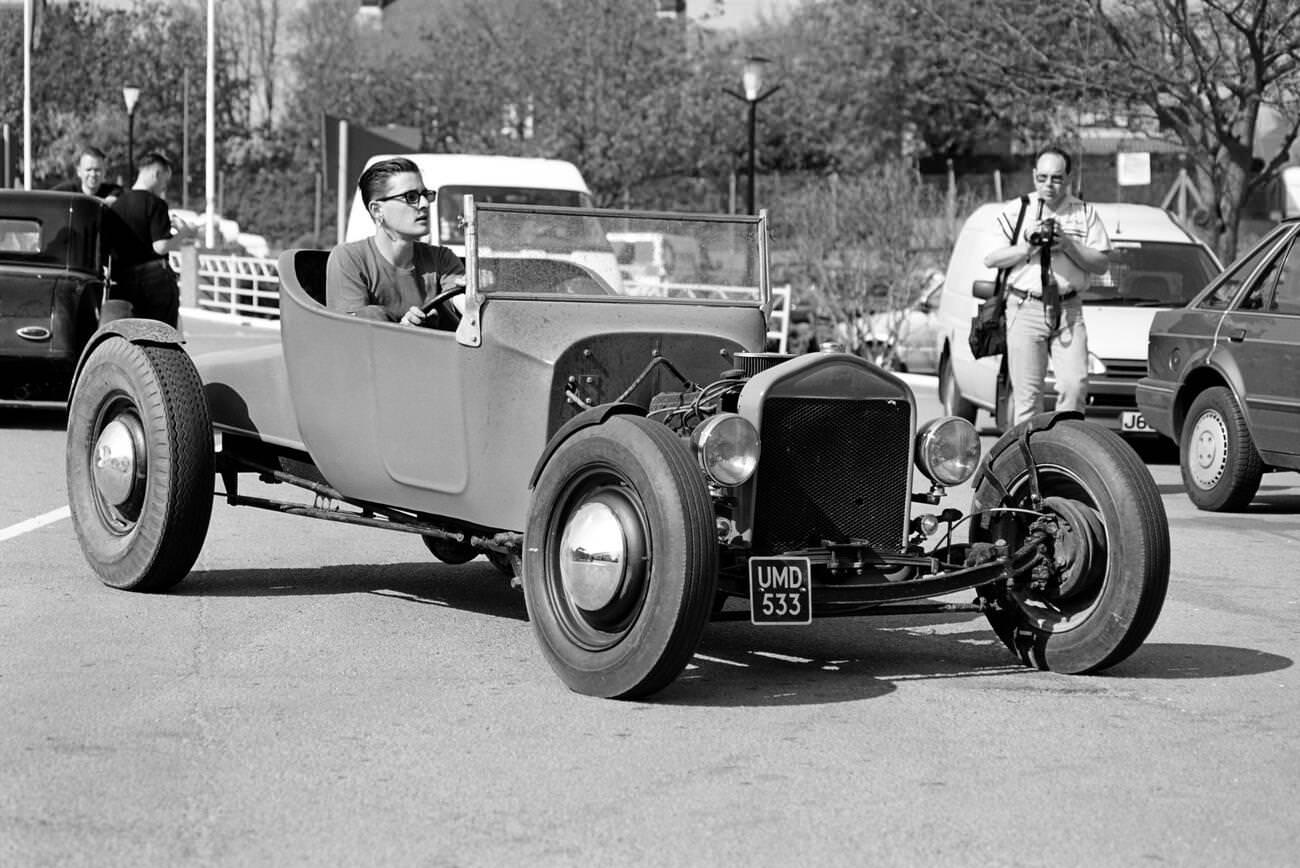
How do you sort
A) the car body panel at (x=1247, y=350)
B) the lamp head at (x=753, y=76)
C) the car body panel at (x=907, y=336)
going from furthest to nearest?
1. the lamp head at (x=753, y=76)
2. the car body panel at (x=907, y=336)
3. the car body panel at (x=1247, y=350)

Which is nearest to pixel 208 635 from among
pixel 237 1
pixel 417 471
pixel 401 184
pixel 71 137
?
pixel 417 471

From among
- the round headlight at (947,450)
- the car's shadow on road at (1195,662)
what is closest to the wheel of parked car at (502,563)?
the round headlight at (947,450)

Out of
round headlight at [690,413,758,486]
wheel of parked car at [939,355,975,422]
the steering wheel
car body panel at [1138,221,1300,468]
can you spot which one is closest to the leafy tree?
wheel of parked car at [939,355,975,422]

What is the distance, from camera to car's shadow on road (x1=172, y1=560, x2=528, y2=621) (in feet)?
25.0

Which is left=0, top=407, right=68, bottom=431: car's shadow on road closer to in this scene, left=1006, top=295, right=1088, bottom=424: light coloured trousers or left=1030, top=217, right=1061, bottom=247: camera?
left=1006, top=295, right=1088, bottom=424: light coloured trousers

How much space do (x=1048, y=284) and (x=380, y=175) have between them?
424cm

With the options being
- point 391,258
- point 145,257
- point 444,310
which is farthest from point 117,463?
point 145,257

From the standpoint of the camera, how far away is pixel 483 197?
19391 millimetres

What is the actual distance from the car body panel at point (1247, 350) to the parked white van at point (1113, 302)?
1.33m

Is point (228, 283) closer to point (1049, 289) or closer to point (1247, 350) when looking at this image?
point (1247, 350)

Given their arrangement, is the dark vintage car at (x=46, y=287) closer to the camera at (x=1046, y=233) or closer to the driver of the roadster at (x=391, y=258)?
the camera at (x=1046, y=233)

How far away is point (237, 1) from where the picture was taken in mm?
86312

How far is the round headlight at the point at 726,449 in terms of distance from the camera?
5.77 m

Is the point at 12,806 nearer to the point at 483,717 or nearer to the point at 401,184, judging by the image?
the point at 483,717
